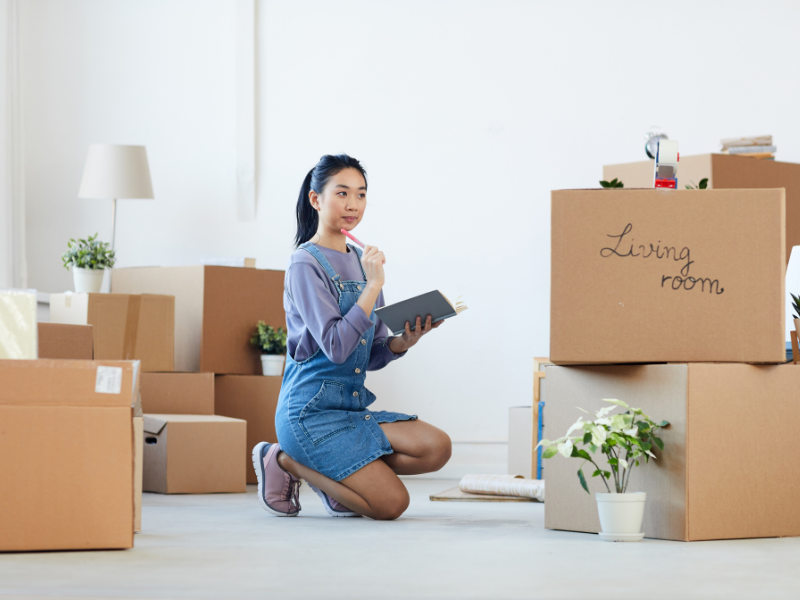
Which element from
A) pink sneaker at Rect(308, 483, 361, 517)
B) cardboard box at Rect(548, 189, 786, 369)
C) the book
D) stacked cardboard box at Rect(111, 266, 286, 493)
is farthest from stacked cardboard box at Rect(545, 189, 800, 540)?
stacked cardboard box at Rect(111, 266, 286, 493)

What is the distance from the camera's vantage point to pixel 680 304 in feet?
5.74

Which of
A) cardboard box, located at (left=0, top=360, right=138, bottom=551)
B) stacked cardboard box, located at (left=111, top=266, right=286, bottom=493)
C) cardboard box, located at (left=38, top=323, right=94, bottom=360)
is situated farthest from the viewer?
stacked cardboard box, located at (left=111, top=266, right=286, bottom=493)

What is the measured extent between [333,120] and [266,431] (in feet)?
4.29

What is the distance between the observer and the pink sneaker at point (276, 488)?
219cm

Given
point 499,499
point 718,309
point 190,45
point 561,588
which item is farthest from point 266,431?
point 561,588

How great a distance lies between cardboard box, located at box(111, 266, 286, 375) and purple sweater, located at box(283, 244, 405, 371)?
112 centimetres

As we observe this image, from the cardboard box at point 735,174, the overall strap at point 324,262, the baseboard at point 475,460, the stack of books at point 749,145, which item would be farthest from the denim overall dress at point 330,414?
the stack of books at point 749,145

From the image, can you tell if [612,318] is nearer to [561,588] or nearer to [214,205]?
[561,588]

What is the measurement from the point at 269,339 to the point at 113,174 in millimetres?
875

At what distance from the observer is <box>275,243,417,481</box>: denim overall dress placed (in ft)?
6.90

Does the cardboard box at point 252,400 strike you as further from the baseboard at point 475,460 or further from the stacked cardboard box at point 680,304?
the stacked cardboard box at point 680,304

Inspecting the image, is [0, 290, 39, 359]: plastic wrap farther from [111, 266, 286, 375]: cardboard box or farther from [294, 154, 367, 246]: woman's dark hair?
[111, 266, 286, 375]: cardboard box

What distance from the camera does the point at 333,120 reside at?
381cm

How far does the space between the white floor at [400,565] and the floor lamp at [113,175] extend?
180cm
